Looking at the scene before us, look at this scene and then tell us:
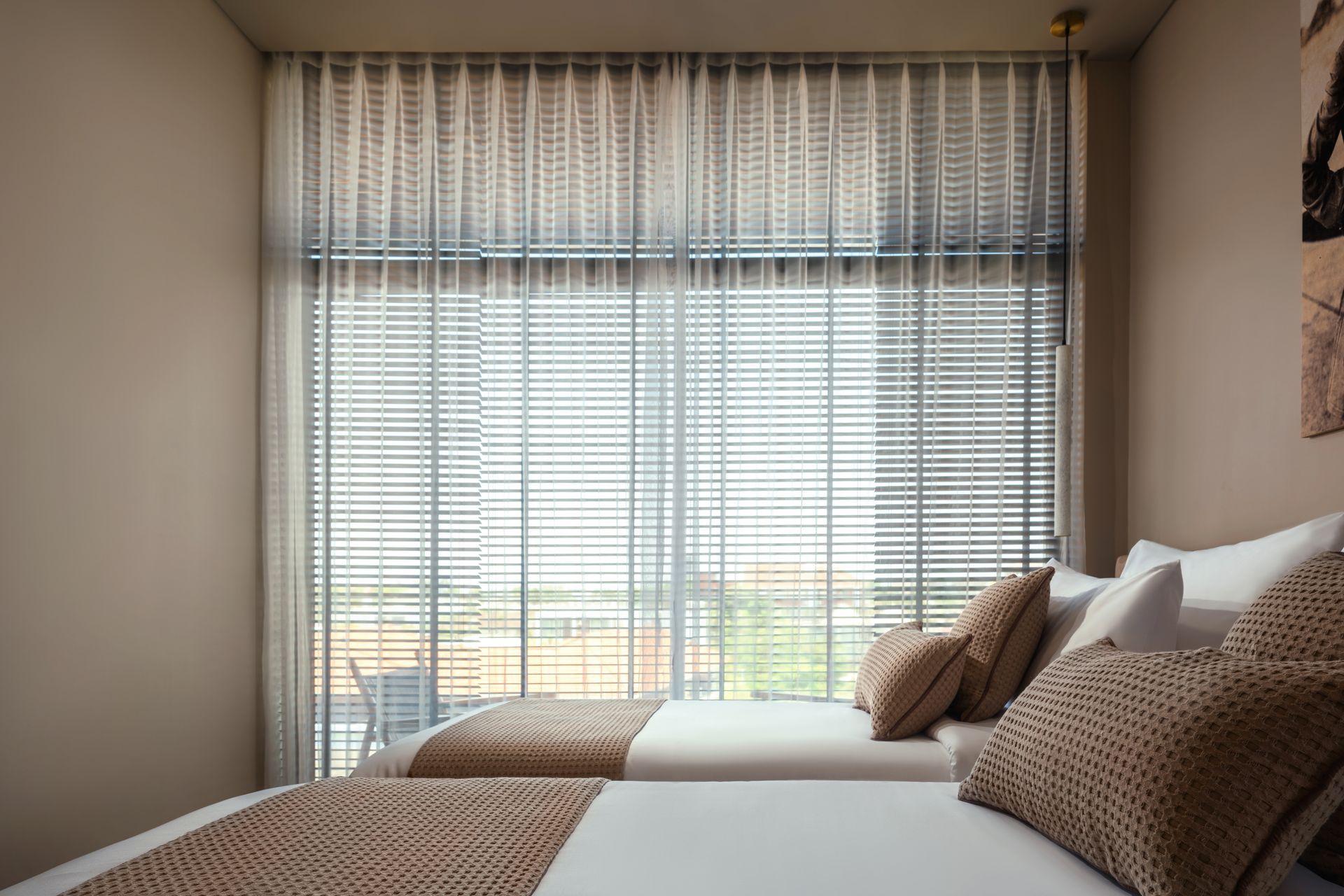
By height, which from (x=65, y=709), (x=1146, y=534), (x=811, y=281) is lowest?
(x=65, y=709)

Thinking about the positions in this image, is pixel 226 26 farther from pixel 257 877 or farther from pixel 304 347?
pixel 257 877

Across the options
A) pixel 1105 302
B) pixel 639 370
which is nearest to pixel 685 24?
pixel 639 370

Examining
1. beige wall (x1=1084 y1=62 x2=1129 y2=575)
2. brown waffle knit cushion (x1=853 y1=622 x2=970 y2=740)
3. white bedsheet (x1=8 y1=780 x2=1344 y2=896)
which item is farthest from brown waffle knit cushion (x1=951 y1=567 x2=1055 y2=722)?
beige wall (x1=1084 y1=62 x2=1129 y2=575)

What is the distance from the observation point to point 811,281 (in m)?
3.47

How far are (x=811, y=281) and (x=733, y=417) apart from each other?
1.98 ft

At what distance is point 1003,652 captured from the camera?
214 cm

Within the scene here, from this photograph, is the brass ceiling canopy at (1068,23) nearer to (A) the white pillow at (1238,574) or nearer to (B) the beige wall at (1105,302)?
(B) the beige wall at (1105,302)

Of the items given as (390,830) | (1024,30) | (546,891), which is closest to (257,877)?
(390,830)

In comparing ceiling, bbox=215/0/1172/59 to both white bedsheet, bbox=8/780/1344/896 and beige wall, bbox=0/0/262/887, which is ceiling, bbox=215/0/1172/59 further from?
white bedsheet, bbox=8/780/1344/896

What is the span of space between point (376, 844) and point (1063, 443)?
2.65 metres

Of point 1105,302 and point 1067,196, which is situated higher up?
point 1067,196

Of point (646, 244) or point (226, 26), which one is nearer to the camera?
point (226, 26)

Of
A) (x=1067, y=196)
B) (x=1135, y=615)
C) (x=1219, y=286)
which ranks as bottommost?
(x=1135, y=615)

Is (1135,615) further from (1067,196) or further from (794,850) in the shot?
(1067,196)
